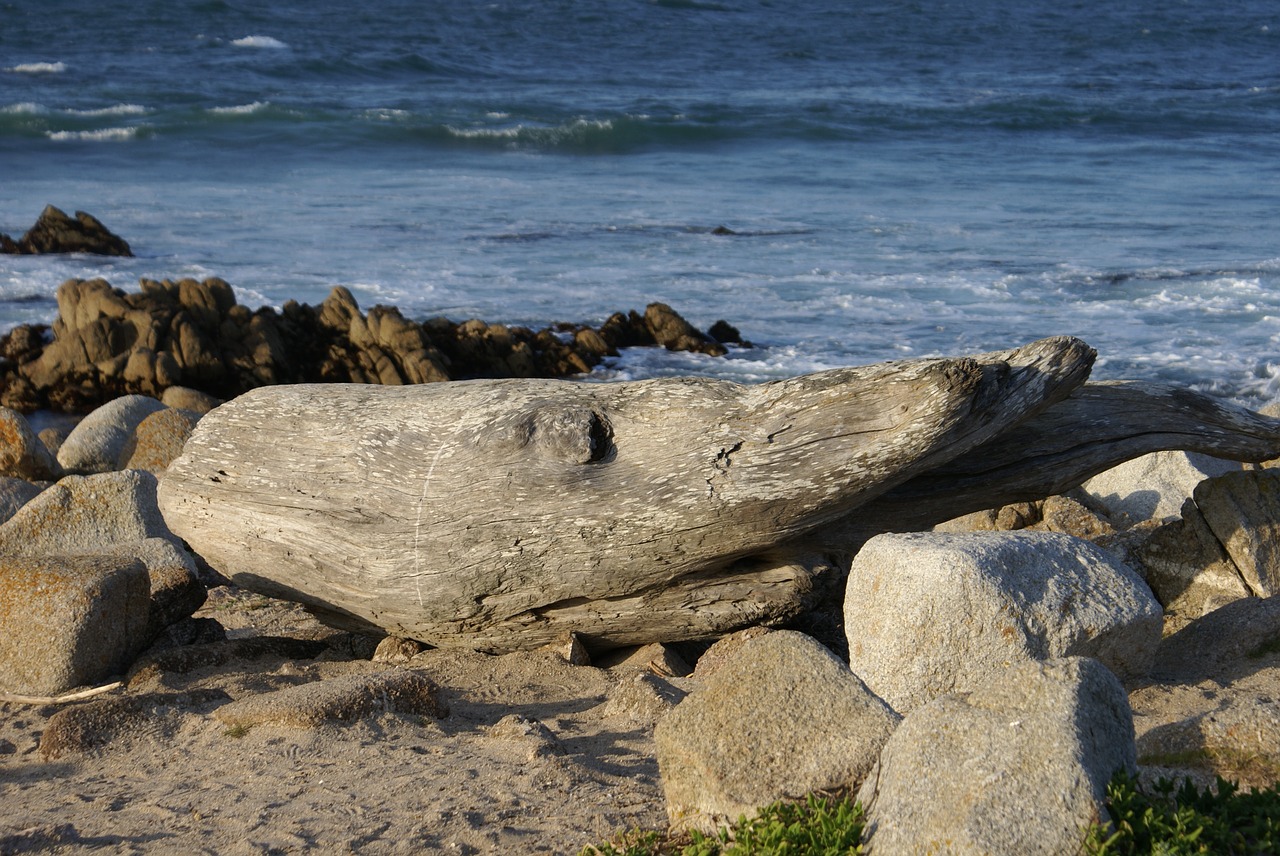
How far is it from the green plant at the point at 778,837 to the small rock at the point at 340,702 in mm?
1521

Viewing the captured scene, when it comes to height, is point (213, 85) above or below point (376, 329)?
above

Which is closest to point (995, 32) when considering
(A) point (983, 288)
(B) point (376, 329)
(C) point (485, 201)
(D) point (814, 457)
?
(C) point (485, 201)

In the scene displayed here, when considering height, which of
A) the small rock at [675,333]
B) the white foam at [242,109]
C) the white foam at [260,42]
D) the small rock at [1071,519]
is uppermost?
the white foam at [260,42]

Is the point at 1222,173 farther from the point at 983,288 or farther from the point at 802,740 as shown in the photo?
the point at 802,740

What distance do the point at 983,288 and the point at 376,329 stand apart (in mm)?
7739

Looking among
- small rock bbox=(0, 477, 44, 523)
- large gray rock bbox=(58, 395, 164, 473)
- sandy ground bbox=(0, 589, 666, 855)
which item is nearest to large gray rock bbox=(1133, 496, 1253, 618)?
sandy ground bbox=(0, 589, 666, 855)

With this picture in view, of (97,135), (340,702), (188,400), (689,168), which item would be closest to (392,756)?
(340,702)

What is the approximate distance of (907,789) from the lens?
343cm

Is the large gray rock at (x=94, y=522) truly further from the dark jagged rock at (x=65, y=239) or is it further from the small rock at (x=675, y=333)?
the dark jagged rock at (x=65, y=239)

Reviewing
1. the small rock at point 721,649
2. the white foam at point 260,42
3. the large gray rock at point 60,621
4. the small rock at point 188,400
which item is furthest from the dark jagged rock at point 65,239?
the white foam at point 260,42

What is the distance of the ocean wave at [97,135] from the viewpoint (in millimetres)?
28234

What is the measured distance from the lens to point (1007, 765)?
11.1 ft

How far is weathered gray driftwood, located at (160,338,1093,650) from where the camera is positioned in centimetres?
546

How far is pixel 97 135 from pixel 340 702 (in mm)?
27032
